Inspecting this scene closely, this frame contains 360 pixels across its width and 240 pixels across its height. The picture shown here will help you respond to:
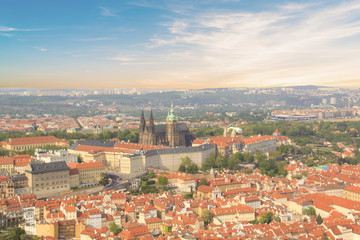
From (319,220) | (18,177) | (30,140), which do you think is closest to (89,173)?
(18,177)

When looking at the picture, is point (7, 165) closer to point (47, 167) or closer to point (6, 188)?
point (47, 167)

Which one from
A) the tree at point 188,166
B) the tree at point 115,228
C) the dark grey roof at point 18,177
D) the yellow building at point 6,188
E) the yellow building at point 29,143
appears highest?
the yellow building at point 29,143

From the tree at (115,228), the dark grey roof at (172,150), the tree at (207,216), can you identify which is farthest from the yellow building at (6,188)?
the tree at (207,216)

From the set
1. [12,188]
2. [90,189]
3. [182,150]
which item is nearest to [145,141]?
[182,150]

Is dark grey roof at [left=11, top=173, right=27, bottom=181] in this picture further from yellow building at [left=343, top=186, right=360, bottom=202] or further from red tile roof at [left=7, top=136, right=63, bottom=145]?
yellow building at [left=343, top=186, right=360, bottom=202]

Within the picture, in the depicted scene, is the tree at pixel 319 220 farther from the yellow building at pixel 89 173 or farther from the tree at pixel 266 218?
the yellow building at pixel 89 173

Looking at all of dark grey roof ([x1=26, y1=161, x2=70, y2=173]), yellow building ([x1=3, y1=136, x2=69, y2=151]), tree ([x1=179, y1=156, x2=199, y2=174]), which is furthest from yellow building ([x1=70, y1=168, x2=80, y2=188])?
yellow building ([x1=3, y1=136, x2=69, y2=151])
